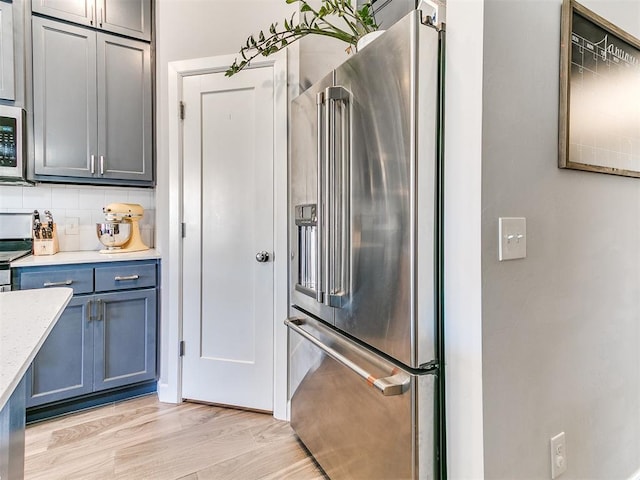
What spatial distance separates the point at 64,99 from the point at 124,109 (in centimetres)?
34

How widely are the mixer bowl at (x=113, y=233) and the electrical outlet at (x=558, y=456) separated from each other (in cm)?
257

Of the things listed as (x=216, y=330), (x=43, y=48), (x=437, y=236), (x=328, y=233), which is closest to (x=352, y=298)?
Result: (x=328, y=233)

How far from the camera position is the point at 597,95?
1.28m

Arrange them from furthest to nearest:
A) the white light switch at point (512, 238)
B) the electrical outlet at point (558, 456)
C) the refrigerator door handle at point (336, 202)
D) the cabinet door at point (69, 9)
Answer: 1. the cabinet door at point (69, 9)
2. the refrigerator door handle at point (336, 202)
3. the electrical outlet at point (558, 456)
4. the white light switch at point (512, 238)

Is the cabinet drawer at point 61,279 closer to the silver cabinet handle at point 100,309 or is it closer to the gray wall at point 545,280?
the silver cabinet handle at point 100,309

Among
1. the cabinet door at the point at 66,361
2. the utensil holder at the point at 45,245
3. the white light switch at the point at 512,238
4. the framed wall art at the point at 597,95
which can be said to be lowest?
the cabinet door at the point at 66,361

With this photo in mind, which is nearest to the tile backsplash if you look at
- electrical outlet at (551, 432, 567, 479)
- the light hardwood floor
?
the light hardwood floor

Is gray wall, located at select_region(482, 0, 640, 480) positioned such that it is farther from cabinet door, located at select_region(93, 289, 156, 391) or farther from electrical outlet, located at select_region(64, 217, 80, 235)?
electrical outlet, located at select_region(64, 217, 80, 235)

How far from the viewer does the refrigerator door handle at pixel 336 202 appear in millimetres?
1392

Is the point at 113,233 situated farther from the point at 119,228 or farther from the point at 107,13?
the point at 107,13

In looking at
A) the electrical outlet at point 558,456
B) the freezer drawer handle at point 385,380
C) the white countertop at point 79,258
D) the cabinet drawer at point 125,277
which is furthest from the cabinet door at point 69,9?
the electrical outlet at point 558,456

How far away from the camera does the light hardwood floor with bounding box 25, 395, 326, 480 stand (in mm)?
1687

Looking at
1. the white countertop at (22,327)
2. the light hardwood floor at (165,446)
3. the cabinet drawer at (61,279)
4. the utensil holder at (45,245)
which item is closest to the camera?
the white countertop at (22,327)

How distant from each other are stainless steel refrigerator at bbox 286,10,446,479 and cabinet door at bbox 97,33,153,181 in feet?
5.07
